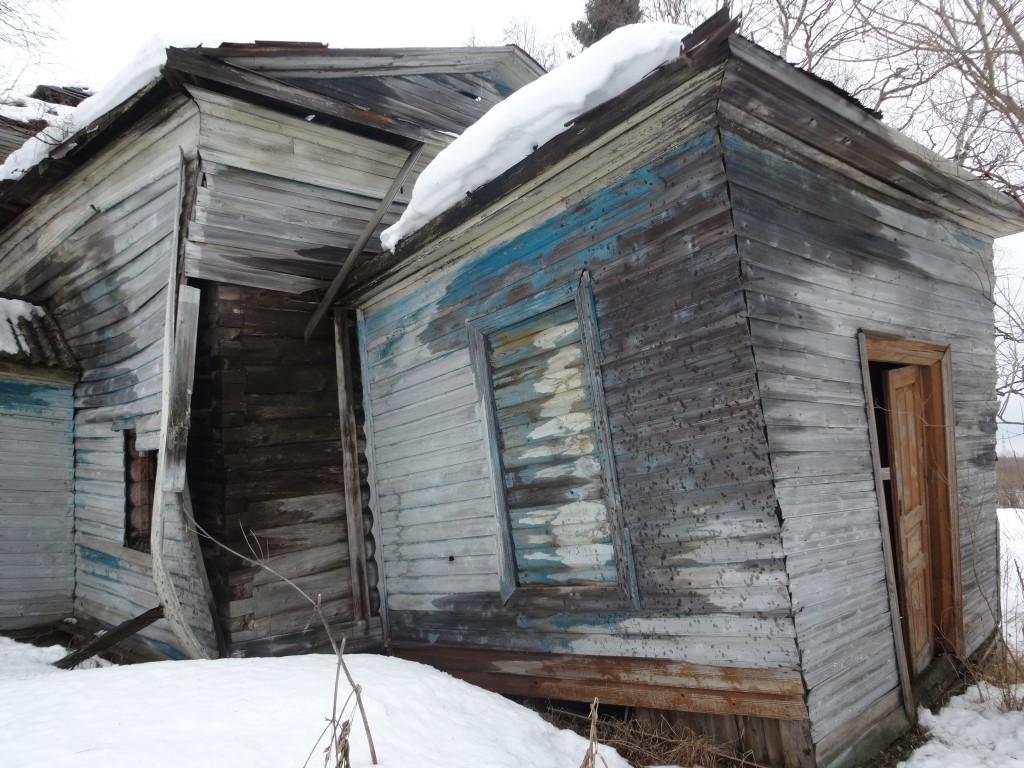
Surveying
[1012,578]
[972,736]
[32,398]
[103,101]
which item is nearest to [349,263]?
[103,101]

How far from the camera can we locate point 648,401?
3.47m

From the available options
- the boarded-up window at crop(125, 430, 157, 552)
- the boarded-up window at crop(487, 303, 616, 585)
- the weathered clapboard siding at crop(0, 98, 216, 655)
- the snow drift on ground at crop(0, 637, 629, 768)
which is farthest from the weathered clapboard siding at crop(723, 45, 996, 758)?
the boarded-up window at crop(125, 430, 157, 552)

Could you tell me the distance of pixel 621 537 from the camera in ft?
11.8

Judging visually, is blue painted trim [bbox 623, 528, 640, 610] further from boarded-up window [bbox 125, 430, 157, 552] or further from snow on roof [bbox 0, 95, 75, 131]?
snow on roof [bbox 0, 95, 75, 131]

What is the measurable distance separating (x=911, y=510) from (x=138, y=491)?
20.4 ft

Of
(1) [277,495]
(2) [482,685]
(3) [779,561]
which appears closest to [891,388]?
(3) [779,561]

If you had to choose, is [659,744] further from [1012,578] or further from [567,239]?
[1012,578]

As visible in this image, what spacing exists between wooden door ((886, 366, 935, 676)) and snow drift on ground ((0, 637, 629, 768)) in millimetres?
2202

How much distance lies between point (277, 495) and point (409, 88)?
444 cm

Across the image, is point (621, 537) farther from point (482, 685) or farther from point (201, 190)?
point (201, 190)

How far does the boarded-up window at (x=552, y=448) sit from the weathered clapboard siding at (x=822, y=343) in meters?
0.92

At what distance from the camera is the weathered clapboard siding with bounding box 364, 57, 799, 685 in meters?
3.12

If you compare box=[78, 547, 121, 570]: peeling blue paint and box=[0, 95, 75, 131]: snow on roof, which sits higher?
box=[0, 95, 75, 131]: snow on roof

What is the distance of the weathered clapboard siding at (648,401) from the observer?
3.12 metres
